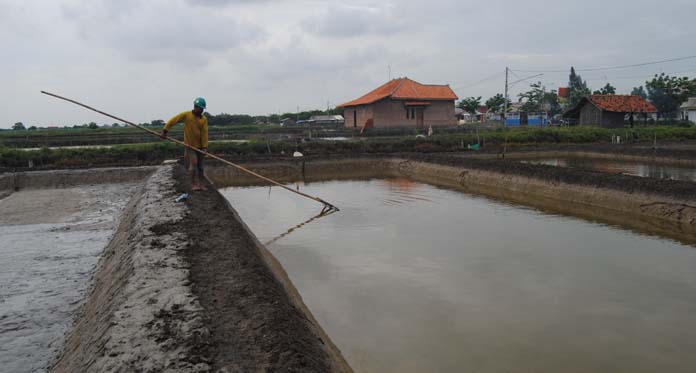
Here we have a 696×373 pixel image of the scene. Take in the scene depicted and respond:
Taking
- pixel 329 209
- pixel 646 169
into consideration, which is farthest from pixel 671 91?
pixel 329 209

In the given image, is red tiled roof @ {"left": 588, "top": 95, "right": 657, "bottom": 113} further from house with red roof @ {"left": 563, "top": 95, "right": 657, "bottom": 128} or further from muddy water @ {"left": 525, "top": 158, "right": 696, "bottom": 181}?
muddy water @ {"left": 525, "top": 158, "right": 696, "bottom": 181}

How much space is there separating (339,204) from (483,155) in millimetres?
12518

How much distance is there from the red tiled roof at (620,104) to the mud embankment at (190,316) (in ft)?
95.6

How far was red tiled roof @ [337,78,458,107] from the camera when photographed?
102 ft

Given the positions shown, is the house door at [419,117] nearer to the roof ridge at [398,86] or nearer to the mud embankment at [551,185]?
the roof ridge at [398,86]

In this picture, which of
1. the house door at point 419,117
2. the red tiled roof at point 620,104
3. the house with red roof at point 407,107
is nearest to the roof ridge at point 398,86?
the house with red roof at point 407,107

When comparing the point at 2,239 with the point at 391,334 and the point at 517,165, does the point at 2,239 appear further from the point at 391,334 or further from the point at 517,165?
the point at 517,165

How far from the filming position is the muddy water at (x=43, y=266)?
4.05 m

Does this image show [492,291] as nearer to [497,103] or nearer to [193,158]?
[193,158]

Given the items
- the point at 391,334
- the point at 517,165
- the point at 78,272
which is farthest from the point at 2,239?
the point at 517,165

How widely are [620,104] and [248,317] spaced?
3191cm

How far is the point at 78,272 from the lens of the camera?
5.95m

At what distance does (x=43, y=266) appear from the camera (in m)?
6.16

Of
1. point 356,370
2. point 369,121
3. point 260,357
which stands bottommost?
point 356,370
